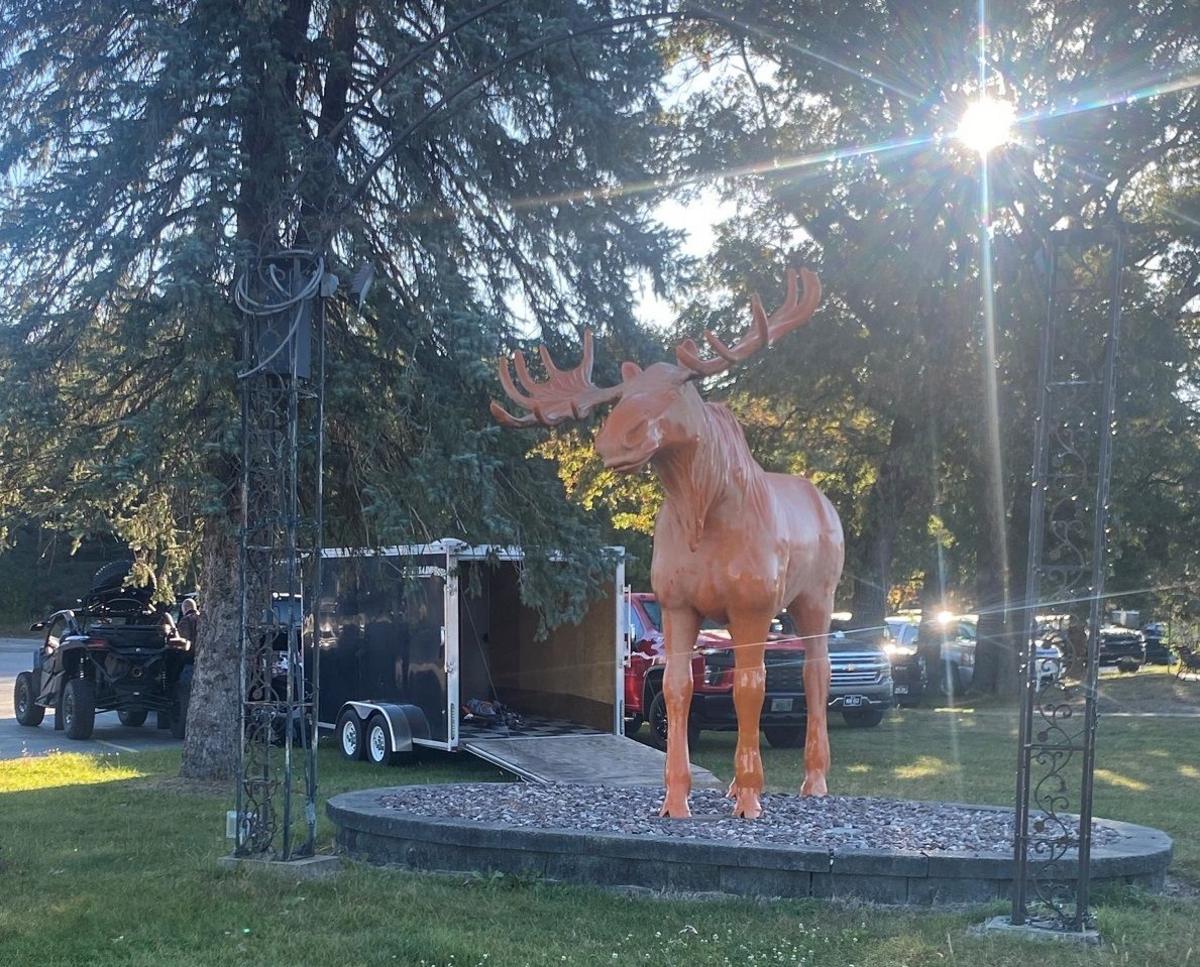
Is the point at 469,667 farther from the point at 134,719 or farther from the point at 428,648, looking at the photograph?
the point at 134,719

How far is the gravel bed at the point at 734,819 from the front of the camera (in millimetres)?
8062

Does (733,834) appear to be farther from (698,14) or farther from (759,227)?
(759,227)

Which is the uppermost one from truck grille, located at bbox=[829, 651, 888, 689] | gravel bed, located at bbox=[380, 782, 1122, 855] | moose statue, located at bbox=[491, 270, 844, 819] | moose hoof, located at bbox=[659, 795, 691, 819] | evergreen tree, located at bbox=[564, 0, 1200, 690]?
evergreen tree, located at bbox=[564, 0, 1200, 690]

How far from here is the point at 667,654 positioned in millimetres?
9117

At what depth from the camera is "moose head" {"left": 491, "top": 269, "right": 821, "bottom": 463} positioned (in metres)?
8.01

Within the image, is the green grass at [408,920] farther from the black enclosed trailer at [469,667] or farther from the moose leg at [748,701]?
the black enclosed trailer at [469,667]

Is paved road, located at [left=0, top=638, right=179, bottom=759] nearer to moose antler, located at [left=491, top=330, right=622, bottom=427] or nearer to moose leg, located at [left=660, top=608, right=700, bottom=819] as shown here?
moose leg, located at [left=660, top=608, right=700, bottom=819]

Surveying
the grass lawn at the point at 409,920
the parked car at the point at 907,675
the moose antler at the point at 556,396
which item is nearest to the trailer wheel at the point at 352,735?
the grass lawn at the point at 409,920

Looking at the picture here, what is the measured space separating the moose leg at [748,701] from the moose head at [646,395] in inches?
55.6

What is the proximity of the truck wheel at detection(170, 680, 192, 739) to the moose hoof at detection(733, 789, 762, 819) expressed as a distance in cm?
1144

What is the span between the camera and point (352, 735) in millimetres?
15719

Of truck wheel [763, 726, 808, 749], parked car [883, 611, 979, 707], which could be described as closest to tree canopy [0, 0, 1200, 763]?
truck wheel [763, 726, 808, 749]

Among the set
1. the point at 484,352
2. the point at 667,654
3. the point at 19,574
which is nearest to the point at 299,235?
the point at 484,352

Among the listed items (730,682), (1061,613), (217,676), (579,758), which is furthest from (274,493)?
(730,682)
